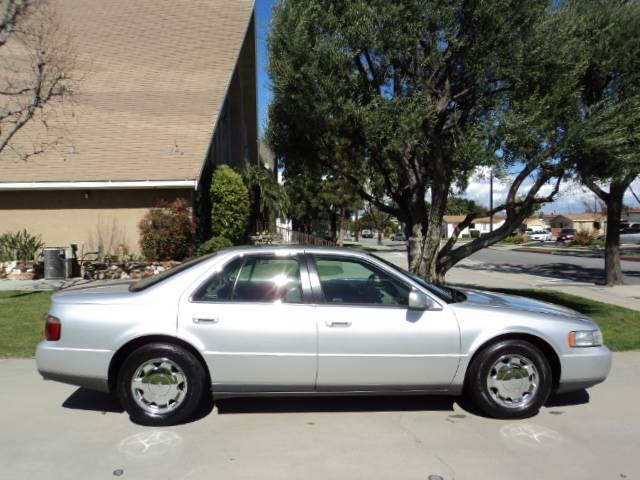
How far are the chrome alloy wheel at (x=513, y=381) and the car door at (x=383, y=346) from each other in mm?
414

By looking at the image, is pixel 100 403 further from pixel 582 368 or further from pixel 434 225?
pixel 434 225

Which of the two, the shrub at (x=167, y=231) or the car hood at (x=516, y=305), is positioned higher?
the shrub at (x=167, y=231)

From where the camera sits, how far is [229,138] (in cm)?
2053

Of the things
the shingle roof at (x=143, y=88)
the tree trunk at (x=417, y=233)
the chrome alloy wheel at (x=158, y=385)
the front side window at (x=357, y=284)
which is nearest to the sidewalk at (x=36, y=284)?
the shingle roof at (x=143, y=88)

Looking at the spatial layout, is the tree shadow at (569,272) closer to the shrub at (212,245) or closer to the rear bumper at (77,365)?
the shrub at (212,245)

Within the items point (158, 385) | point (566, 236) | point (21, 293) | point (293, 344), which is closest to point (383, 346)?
point (293, 344)

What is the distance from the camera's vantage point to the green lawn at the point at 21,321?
674 cm

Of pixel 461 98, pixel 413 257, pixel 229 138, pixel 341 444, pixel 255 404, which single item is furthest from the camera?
pixel 229 138

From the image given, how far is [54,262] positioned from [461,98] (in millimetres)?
10464

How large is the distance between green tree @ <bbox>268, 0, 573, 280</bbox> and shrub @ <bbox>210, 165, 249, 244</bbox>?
6044 mm

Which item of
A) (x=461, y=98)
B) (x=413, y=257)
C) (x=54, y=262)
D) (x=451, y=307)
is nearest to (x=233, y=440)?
(x=451, y=307)

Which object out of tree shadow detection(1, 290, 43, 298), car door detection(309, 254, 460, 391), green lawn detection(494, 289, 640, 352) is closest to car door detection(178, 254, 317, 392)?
car door detection(309, 254, 460, 391)

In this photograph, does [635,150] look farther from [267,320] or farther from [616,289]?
[616,289]

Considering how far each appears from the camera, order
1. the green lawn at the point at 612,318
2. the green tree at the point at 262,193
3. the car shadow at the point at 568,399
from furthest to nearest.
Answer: the green tree at the point at 262,193
the green lawn at the point at 612,318
the car shadow at the point at 568,399
